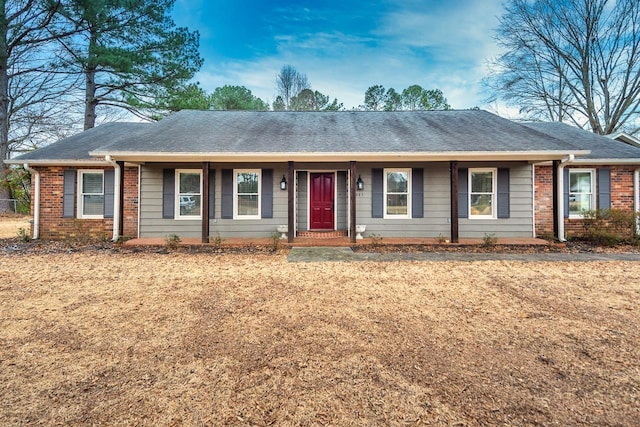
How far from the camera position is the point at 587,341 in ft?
9.29

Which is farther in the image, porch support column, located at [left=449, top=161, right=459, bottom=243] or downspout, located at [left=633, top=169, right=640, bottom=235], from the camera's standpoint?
downspout, located at [left=633, top=169, right=640, bottom=235]

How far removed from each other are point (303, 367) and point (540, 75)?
77.9ft

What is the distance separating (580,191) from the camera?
9328 mm

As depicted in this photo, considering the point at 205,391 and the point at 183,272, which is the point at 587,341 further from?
the point at 183,272

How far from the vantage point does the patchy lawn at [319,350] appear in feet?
6.19

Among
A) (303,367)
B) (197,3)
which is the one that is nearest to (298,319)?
(303,367)

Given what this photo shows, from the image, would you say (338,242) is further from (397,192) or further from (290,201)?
(397,192)

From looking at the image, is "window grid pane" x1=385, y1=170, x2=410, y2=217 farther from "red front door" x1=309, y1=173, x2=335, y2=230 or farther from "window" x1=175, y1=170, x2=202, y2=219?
"window" x1=175, y1=170, x2=202, y2=219


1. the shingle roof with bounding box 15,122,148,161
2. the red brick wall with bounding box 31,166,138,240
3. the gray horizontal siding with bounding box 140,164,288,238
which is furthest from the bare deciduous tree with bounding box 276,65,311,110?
the red brick wall with bounding box 31,166,138,240

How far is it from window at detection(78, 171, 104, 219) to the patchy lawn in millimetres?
4719

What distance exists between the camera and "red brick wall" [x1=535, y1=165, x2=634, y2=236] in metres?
9.12

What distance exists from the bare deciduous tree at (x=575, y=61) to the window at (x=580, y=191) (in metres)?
12.4

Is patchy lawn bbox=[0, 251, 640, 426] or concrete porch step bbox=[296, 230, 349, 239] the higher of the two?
concrete porch step bbox=[296, 230, 349, 239]

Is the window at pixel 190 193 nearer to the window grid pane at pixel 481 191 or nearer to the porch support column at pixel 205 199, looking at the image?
the porch support column at pixel 205 199
